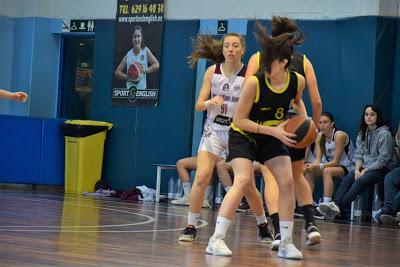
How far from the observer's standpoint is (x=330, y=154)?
14758mm

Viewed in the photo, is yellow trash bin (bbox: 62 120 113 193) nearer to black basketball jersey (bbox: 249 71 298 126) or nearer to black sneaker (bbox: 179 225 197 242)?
black sneaker (bbox: 179 225 197 242)

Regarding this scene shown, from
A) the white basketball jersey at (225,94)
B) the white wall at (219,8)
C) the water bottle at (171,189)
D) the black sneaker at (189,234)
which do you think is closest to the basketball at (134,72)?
the white wall at (219,8)

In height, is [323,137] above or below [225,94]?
below

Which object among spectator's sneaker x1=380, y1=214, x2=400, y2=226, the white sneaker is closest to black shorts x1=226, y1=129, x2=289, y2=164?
the white sneaker

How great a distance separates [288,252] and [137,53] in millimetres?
10877

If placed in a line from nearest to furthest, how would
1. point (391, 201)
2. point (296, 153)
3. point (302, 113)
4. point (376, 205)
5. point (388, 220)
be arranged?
1. point (302, 113)
2. point (296, 153)
3. point (388, 220)
4. point (391, 201)
5. point (376, 205)

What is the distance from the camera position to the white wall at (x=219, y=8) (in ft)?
50.3

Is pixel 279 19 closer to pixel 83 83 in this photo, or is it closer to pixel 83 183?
pixel 83 183

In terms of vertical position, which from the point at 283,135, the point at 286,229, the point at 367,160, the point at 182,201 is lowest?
the point at 182,201

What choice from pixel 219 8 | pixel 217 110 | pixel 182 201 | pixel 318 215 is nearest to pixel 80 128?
pixel 182 201

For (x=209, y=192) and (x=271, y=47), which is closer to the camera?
(x=271, y=47)

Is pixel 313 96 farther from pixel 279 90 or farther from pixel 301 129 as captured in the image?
pixel 301 129

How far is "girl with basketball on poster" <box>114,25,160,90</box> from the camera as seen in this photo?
17.6 m

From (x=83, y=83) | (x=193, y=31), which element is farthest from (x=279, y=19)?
(x=83, y=83)
